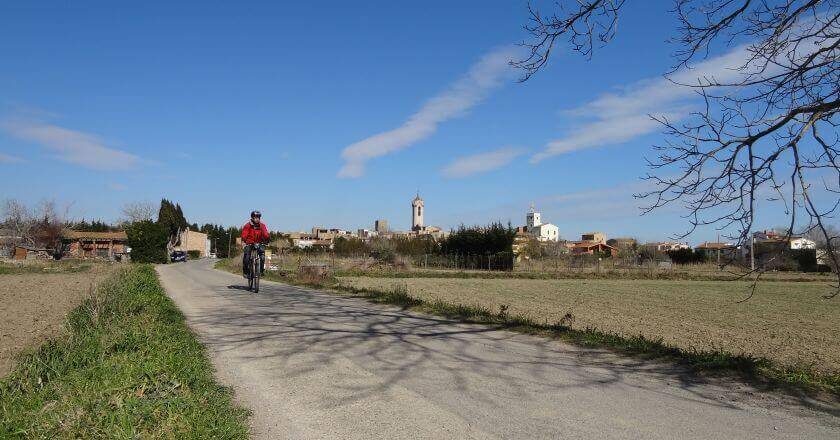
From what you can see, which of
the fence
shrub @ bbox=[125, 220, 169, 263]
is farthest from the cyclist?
the fence

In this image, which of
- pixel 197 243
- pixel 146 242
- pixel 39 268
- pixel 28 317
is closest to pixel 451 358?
pixel 28 317

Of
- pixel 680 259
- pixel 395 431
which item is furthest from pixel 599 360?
pixel 680 259

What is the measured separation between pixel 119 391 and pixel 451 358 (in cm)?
339

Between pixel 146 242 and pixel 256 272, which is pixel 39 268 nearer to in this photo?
pixel 146 242

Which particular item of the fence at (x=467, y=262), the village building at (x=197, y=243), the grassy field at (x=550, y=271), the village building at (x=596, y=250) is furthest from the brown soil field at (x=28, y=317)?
the village building at (x=197, y=243)

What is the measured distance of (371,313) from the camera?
1056cm

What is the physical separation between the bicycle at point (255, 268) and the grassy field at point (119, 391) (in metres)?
7.22

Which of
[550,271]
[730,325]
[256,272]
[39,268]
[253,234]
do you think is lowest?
[730,325]

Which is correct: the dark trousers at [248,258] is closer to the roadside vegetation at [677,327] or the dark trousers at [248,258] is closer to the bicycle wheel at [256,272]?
the bicycle wheel at [256,272]

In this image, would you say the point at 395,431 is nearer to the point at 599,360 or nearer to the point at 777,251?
the point at 599,360

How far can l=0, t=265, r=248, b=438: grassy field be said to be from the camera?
3682mm

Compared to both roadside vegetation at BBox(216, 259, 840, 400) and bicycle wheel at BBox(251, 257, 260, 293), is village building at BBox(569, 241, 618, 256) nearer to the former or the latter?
roadside vegetation at BBox(216, 259, 840, 400)

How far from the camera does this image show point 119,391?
14.2 ft

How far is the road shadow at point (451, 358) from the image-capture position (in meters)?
5.13
